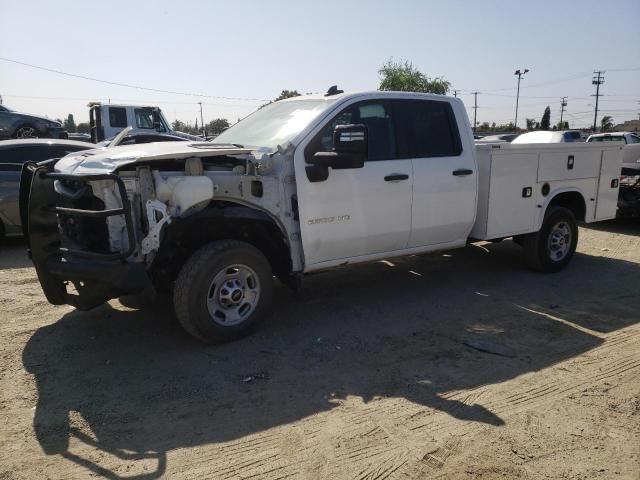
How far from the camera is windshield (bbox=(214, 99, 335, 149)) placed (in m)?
4.71

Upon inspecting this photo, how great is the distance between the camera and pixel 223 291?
420 centimetres

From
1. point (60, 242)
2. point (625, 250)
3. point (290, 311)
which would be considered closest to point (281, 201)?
point (290, 311)

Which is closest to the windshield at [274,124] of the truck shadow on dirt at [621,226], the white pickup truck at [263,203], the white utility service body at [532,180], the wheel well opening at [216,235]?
the white pickup truck at [263,203]

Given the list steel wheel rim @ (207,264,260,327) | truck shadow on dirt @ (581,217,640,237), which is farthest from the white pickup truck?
truck shadow on dirt @ (581,217,640,237)

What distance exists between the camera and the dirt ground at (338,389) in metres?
2.83

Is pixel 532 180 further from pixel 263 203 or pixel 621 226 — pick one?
pixel 621 226

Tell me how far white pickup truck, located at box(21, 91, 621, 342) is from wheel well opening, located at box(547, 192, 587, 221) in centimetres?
104

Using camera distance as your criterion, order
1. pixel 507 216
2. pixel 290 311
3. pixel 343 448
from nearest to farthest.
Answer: pixel 343 448 < pixel 290 311 < pixel 507 216

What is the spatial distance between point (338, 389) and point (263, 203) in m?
1.65

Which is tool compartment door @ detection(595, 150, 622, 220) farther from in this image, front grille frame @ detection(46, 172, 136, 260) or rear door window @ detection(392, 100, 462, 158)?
front grille frame @ detection(46, 172, 136, 260)

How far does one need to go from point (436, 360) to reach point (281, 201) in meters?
1.82

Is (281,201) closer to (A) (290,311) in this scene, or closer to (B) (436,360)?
(A) (290,311)

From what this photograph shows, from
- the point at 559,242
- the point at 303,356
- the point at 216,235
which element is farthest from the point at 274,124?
the point at 559,242

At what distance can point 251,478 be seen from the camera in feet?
8.79
